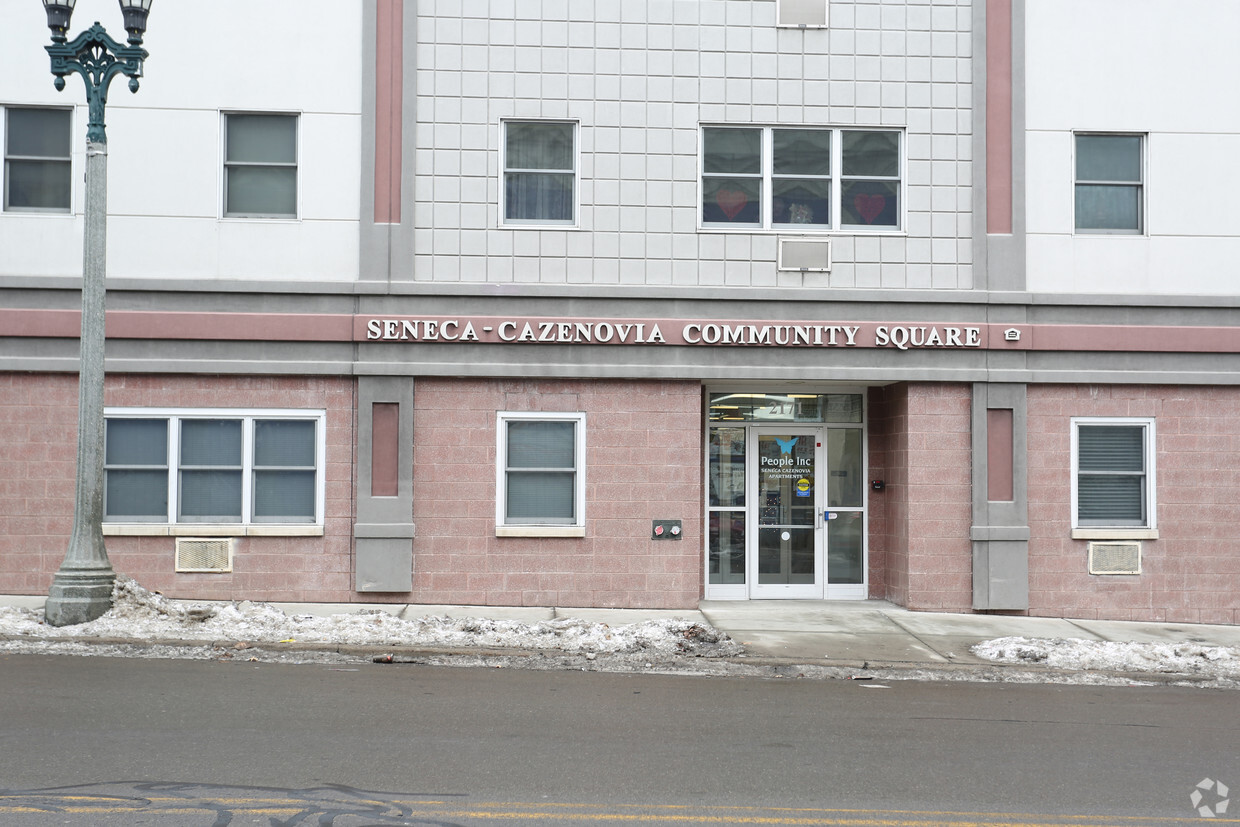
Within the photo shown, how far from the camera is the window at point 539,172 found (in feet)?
46.5

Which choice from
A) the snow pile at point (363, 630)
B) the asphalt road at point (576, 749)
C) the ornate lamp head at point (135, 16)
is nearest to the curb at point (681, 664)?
the snow pile at point (363, 630)

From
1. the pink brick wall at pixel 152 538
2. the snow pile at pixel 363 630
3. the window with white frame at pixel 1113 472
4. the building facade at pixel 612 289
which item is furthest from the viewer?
the window with white frame at pixel 1113 472

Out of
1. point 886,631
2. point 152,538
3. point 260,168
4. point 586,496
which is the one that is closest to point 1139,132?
point 886,631

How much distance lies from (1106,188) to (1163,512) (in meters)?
4.19

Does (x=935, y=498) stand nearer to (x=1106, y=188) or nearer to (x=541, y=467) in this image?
(x=1106, y=188)

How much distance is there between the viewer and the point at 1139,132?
47.6 feet

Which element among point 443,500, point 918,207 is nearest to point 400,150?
point 443,500

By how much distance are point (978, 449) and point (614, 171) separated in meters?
5.73

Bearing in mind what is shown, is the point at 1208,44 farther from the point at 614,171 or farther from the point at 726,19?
the point at 614,171

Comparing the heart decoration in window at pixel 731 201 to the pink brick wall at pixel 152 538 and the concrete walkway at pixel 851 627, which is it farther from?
the pink brick wall at pixel 152 538

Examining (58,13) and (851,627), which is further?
(851,627)

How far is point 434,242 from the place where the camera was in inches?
551

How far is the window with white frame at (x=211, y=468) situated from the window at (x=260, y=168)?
2580 millimetres

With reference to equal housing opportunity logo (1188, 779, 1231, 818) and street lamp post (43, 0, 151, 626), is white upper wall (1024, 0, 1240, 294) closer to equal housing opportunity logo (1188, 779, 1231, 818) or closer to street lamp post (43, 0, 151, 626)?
equal housing opportunity logo (1188, 779, 1231, 818)
